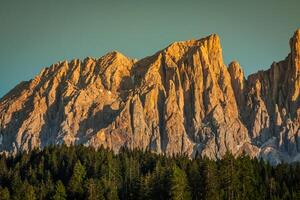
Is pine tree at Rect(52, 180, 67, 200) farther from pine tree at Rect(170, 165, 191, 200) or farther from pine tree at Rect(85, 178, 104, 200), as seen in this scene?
pine tree at Rect(170, 165, 191, 200)

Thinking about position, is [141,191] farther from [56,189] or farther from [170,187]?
[56,189]

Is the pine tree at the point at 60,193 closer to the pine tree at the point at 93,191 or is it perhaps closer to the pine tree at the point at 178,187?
the pine tree at the point at 93,191

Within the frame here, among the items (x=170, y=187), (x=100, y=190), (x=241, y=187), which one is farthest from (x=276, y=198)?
(x=100, y=190)

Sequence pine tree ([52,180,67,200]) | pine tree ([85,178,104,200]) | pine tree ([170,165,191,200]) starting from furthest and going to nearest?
pine tree ([52,180,67,200]) → pine tree ([85,178,104,200]) → pine tree ([170,165,191,200])

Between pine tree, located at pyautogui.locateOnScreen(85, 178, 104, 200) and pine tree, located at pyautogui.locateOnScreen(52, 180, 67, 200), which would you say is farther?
pine tree, located at pyautogui.locateOnScreen(52, 180, 67, 200)

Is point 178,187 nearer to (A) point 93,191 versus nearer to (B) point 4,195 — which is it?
(A) point 93,191

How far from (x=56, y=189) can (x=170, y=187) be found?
95.6 ft

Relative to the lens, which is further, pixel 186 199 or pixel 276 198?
pixel 276 198

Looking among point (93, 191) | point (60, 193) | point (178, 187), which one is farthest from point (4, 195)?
point (178, 187)

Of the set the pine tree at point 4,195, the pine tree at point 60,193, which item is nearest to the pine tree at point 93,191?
the pine tree at point 60,193

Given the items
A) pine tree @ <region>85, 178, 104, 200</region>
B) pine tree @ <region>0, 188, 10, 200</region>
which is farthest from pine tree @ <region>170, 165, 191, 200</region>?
pine tree @ <region>0, 188, 10, 200</region>

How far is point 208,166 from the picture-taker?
182750mm

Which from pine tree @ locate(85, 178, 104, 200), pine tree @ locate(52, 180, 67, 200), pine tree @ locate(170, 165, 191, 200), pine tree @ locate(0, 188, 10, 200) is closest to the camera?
pine tree @ locate(170, 165, 191, 200)

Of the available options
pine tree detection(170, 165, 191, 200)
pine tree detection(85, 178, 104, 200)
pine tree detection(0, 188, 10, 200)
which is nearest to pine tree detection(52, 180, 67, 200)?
pine tree detection(85, 178, 104, 200)
